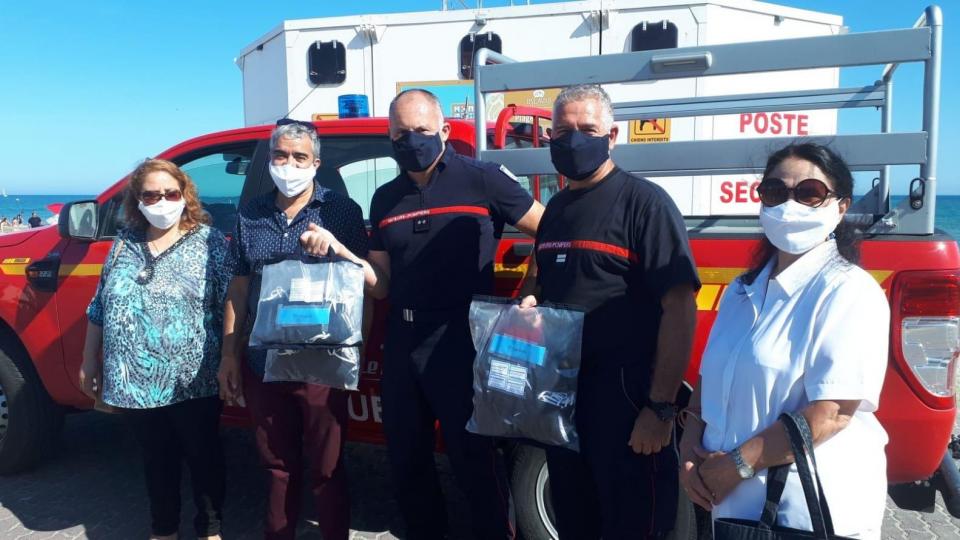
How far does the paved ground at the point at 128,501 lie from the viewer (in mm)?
3354

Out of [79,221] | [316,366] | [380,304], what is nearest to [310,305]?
[316,366]

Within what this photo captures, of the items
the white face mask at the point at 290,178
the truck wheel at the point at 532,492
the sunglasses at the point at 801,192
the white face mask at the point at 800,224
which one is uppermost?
the white face mask at the point at 290,178

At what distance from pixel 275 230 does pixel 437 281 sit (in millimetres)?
679

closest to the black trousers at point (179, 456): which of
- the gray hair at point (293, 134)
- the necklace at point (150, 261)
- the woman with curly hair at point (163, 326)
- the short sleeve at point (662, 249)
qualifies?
the woman with curly hair at point (163, 326)

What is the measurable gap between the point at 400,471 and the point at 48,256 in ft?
7.96

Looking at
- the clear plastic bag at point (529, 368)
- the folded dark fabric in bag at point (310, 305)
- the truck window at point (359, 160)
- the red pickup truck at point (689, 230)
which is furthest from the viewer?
the truck window at point (359, 160)

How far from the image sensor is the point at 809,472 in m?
1.46

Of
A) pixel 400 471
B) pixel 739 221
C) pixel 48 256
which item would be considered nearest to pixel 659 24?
pixel 739 221

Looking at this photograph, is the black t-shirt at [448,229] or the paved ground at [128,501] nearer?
the black t-shirt at [448,229]

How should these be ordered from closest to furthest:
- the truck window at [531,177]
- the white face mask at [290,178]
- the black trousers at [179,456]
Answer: the white face mask at [290,178]
the black trousers at [179,456]
the truck window at [531,177]

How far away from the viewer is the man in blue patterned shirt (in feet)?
8.61

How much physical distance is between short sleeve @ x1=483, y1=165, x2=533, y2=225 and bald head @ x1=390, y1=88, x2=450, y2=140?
0.26 m

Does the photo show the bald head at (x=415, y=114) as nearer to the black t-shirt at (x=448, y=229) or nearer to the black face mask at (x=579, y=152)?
the black t-shirt at (x=448, y=229)

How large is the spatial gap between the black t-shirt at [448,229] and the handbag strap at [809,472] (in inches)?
50.3
